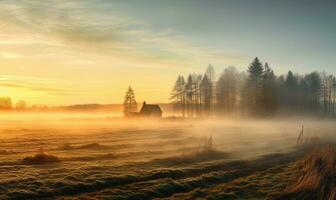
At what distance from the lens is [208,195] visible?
73.5 ft

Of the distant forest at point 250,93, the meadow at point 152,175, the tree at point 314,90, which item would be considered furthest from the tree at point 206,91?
the meadow at point 152,175

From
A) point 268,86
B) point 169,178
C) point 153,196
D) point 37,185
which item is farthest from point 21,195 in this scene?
point 268,86

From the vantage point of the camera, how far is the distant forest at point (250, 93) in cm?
10438

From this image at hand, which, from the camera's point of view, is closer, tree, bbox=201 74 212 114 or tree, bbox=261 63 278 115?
tree, bbox=261 63 278 115

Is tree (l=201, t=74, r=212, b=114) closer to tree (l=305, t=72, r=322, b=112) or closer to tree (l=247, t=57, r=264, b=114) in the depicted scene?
tree (l=247, t=57, r=264, b=114)

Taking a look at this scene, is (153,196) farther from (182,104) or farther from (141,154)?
(182,104)

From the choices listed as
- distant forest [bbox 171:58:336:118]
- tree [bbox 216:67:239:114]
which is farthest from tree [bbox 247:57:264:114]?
tree [bbox 216:67:239:114]

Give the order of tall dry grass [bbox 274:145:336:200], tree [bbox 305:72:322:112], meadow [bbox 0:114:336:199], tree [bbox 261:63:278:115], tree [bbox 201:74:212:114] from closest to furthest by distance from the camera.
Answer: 1. tall dry grass [bbox 274:145:336:200]
2. meadow [bbox 0:114:336:199]
3. tree [bbox 261:63:278:115]
4. tree [bbox 201:74:212:114]
5. tree [bbox 305:72:322:112]

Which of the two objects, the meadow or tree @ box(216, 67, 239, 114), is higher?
tree @ box(216, 67, 239, 114)

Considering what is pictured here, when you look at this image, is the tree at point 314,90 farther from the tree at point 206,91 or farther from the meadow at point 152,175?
the meadow at point 152,175

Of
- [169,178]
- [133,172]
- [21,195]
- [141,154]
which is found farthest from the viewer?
[141,154]

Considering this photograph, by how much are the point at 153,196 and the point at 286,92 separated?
359 ft

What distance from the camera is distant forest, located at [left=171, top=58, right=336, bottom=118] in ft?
342

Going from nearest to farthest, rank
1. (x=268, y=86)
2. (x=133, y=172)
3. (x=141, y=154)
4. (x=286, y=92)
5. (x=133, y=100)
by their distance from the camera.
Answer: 1. (x=133, y=172)
2. (x=141, y=154)
3. (x=268, y=86)
4. (x=286, y=92)
5. (x=133, y=100)
